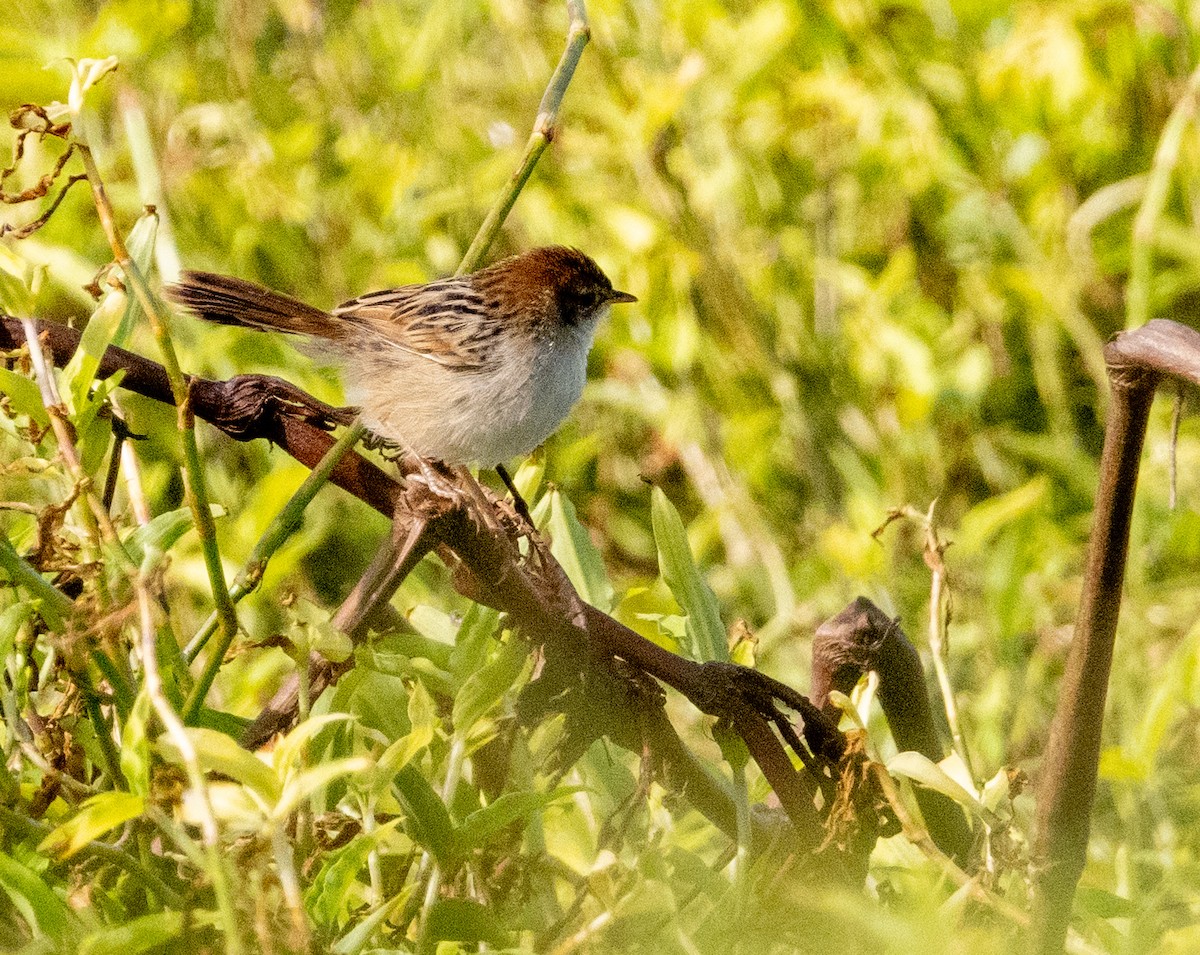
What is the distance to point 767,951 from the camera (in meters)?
1.22

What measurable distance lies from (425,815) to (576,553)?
0.48 meters

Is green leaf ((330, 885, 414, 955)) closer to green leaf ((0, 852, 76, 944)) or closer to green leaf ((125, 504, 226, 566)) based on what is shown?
green leaf ((0, 852, 76, 944))

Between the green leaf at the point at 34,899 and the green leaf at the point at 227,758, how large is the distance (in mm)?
171

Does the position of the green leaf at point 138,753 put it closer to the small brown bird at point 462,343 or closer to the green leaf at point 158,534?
the green leaf at point 158,534

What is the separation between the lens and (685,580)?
144 centimetres

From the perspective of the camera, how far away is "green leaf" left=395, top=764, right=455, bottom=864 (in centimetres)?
117

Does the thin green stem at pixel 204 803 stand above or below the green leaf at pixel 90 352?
below

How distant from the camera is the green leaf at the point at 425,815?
1172mm

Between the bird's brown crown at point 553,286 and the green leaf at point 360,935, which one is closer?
the green leaf at point 360,935

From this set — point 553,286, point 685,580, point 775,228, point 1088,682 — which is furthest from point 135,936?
point 775,228

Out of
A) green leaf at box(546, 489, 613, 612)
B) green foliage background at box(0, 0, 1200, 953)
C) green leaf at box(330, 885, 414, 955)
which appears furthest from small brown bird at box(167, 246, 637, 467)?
green leaf at box(330, 885, 414, 955)

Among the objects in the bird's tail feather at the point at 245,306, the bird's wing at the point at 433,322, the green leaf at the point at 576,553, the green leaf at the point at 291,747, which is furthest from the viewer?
the bird's wing at the point at 433,322

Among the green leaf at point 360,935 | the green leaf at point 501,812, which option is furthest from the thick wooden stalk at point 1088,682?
the green leaf at point 360,935

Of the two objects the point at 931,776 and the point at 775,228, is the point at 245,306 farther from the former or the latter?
the point at 775,228
